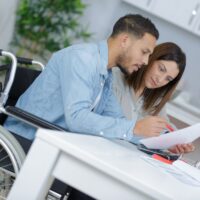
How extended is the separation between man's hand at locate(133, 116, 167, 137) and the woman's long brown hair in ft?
2.83

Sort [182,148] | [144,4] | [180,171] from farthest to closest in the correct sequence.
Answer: [144,4]
[182,148]
[180,171]

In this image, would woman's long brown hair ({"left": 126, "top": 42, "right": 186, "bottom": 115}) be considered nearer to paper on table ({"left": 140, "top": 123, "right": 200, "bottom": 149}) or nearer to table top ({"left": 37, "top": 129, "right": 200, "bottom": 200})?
paper on table ({"left": 140, "top": 123, "right": 200, "bottom": 149})

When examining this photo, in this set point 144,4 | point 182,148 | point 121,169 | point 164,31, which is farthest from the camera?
point 164,31

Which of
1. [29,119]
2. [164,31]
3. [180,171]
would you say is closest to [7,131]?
[29,119]

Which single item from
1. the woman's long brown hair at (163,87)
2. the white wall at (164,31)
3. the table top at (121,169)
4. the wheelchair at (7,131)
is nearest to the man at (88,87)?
the wheelchair at (7,131)

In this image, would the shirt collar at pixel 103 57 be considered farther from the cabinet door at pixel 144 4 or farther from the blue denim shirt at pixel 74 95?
the cabinet door at pixel 144 4

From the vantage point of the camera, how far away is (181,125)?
3.74 meters

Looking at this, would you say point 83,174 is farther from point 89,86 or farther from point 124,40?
point 124,40

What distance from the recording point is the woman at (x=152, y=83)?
90.8 inches

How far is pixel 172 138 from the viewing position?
158 centimetres

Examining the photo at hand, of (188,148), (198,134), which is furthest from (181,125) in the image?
(198,134)

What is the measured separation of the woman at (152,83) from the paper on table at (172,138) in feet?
2.15

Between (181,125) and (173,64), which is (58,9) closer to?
(181,125)

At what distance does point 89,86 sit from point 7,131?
1.12ft
